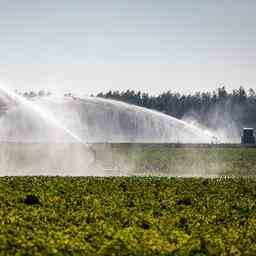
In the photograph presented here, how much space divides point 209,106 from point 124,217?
162m

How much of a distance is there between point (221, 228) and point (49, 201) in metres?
4.16

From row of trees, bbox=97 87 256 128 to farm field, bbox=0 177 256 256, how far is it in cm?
13100

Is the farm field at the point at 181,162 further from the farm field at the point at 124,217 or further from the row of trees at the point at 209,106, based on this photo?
the row of trees at the point at 209,106

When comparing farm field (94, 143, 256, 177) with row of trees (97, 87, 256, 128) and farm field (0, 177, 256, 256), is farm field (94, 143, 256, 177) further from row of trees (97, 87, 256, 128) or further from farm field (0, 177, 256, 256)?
row of trees (97, 87, 256, 128)

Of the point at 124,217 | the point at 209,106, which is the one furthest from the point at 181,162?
the point at 209,106

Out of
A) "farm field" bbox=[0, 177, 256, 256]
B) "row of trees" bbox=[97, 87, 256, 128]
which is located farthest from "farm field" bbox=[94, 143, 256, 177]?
"row of trees" bbox=[97, 87, 256, 128]

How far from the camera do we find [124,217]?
12688 mm

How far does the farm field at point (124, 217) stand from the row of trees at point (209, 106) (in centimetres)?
13100

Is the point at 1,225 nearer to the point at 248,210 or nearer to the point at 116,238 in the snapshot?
the point at 116,238

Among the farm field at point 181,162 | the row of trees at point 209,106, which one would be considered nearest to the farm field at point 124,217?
the farm field at point 181,162

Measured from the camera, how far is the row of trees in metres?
155

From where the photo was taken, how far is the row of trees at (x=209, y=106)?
509ft

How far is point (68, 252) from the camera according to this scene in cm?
1012

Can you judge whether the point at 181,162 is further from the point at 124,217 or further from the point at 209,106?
the point at 209,106
